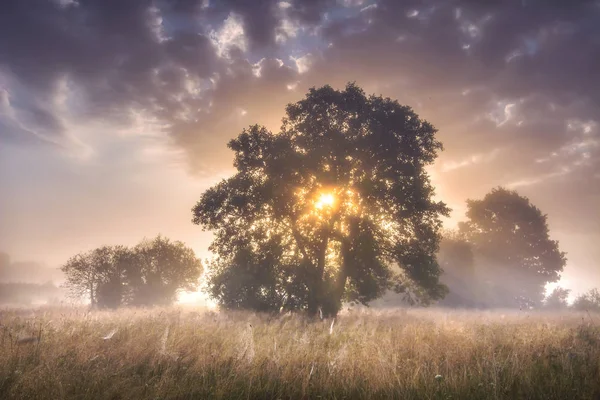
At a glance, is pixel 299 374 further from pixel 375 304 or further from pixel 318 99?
pixel 375 304

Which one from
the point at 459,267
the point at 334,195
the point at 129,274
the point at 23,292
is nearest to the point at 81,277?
the point at 129,274

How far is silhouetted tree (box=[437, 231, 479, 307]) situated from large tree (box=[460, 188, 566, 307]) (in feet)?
8.14

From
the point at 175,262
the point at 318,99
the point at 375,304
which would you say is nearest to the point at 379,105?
the point at 318,99

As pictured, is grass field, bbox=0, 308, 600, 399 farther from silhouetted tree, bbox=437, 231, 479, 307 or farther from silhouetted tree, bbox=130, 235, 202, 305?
silhouetted tree, bbox=437, 231, 479, 307

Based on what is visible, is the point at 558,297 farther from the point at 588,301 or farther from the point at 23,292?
the point at 23,292

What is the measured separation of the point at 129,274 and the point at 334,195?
114 ft

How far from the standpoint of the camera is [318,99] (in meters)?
18.8

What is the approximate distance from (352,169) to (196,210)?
948 centimetres

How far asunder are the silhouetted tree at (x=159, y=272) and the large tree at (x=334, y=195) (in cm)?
2694

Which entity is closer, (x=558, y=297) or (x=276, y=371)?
(x=276, y=371)

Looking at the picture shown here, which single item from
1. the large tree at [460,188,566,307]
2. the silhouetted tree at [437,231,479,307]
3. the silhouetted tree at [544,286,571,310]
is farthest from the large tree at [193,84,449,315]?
the silhouetted tree at [544,286,571,310]

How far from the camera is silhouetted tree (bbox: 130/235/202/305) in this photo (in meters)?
40.1

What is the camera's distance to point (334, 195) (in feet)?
60.0

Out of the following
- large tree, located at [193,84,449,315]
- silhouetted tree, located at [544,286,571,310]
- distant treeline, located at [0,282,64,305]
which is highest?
large tree, located at [193,84,449,315]
